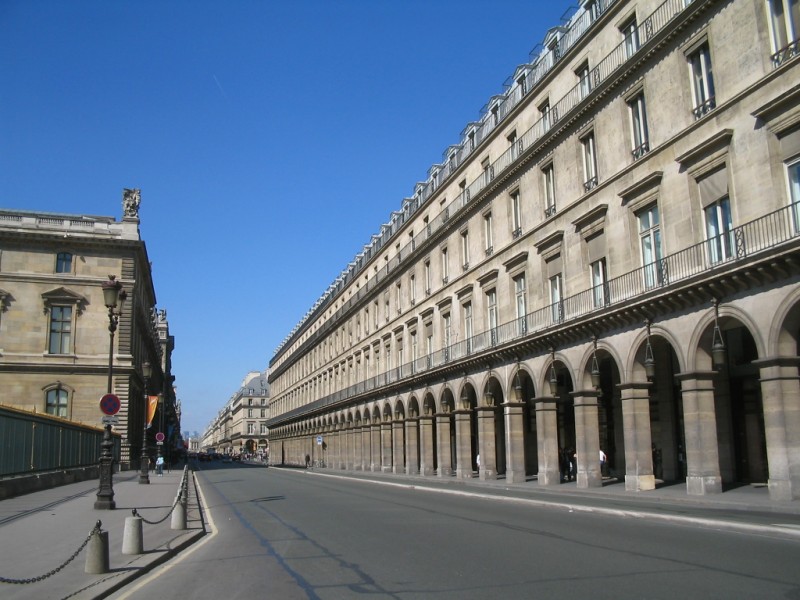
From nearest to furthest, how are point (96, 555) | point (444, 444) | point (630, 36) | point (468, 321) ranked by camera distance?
1. point (96, 555)
2. point (630, 36)
3. point (468, 321)
4. point (444, 444)

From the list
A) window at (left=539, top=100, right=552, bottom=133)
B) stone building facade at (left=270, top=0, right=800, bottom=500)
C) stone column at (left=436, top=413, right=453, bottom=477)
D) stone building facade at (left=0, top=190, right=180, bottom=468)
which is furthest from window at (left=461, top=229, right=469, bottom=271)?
stone building facade at (left=0, top=190, right=180, bottom=468)

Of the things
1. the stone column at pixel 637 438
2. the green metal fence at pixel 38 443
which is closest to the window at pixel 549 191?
the stone column at pixel 637 438

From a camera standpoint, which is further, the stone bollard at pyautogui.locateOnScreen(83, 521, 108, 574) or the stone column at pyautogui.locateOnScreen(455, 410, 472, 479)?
the stone column at pyautogui.locateOnScreen(455, 410, 472, 479)

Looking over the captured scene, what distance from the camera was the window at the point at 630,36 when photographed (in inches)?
1071

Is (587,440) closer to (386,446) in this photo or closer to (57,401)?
(386,446)

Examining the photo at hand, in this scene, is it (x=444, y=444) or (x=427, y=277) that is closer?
(x=444, y=444)

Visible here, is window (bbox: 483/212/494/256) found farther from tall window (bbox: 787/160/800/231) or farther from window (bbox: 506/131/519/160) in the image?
tall window (bbox: 787/160/800/231)

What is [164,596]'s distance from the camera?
8789mm

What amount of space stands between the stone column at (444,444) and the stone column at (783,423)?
82.7 ft

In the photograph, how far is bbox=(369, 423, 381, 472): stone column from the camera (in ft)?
192

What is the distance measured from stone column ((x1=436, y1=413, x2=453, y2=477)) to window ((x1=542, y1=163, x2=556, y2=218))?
1550 cm

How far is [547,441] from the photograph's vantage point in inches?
1245

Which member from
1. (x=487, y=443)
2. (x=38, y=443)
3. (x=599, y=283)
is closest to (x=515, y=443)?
(x=487, y=443)

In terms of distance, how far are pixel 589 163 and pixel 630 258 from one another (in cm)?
528
